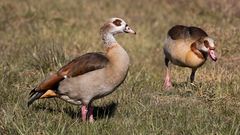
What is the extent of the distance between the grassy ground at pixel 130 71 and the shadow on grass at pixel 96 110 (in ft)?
0.04

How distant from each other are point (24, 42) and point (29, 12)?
117 inches

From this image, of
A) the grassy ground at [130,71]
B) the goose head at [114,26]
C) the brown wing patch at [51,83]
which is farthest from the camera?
the goose head at [114,26]

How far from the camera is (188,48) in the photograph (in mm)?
8375

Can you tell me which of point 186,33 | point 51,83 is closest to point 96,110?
point 51,83

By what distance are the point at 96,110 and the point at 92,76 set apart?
113cm

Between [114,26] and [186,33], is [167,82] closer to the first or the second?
[186,33]

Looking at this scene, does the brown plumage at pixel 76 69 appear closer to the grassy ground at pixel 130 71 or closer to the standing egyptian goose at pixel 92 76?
the standing egyptian goose at pixel 92 76

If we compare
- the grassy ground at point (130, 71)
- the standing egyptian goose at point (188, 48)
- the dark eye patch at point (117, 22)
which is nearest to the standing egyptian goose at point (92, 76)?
the dark eye patch at point (117, 22)

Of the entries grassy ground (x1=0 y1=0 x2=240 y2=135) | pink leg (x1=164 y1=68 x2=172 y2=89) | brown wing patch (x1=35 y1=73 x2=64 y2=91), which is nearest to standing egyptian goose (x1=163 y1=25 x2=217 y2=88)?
pink leg (x1=164 y1=68 x2=172 y2=89)

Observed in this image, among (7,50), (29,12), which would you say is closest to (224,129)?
(7,50)

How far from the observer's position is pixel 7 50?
11281 millimetres

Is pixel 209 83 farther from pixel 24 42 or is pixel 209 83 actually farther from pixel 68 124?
pixel 24 42

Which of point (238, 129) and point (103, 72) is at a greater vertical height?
point (103, 72)

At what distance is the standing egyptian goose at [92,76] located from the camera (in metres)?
6.43
